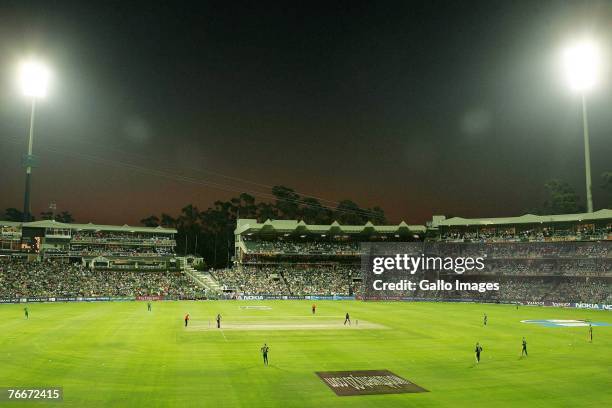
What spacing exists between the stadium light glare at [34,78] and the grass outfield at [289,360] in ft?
91.0

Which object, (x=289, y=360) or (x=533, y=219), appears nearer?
(x=289, y=360)

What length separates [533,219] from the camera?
263ft

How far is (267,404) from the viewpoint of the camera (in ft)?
65.0

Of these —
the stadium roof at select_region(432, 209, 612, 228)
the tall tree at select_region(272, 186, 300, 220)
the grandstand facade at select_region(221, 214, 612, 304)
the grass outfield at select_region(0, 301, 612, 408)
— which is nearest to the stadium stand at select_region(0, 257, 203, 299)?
the grandstand facade at select_region(221, 214, 612, 304)

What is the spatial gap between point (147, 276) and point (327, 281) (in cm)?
3218

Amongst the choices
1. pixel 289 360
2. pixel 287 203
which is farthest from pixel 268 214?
pixel 289 360

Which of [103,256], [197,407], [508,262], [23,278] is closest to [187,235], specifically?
[103,256]

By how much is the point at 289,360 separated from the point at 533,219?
65.1 metres

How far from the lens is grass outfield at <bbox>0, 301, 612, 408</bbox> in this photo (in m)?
21.0

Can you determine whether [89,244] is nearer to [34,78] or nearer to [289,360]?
[34,78]

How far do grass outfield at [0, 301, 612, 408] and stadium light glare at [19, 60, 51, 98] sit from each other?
2773 centimetres

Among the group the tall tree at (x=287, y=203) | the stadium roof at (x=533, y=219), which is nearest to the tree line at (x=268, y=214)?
the tall tree at (x=287, y=203)

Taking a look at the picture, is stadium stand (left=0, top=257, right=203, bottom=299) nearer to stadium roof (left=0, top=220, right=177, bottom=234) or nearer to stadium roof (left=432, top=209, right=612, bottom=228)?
stadium roof (left=0, top=220, right=177, bottom=234)

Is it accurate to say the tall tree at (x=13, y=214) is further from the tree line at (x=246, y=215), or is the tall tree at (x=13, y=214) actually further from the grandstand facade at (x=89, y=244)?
the grandstand facade at (x=89, y=244)
